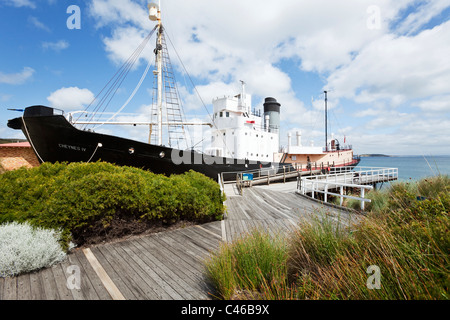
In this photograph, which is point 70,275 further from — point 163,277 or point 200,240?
point 200,240

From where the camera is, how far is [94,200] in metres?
3.71

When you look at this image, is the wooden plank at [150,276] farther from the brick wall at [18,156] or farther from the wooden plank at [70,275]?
the brick wall at [18,156]

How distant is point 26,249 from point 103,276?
116 centimetres

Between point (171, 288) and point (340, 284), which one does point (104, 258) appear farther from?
point (340, 284)

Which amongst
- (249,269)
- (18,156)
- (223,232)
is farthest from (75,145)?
(249,269)

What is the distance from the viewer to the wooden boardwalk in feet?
8.03

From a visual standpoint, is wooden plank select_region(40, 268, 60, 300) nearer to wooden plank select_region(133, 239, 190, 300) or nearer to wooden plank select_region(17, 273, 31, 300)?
wooden plank select_region(17, 273, 31, 300)

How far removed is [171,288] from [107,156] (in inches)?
360

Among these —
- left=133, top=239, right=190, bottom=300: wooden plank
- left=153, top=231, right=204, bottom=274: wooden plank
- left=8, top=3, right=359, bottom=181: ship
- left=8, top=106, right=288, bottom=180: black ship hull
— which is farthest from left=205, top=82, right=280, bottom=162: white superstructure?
left=133, top=239, right=190, bottom=300: wooden plank

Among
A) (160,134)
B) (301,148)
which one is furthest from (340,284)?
(301,148)

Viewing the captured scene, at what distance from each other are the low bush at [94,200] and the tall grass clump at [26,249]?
0.24m

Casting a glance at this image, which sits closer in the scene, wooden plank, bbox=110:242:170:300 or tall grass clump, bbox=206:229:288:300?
tall grass clump, bbox=206:229:288:300

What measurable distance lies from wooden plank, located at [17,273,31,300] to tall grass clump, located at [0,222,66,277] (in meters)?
0.10

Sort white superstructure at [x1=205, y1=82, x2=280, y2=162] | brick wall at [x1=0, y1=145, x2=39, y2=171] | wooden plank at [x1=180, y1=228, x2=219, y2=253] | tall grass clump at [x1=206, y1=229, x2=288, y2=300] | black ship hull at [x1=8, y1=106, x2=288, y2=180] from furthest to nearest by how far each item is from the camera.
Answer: white superstructure at [x1=205, y1=82, x2=280, y2=162], brick wall at [x1=0, y1=145, x2=39, y2=171], black ship hull at [x1=8, y1=106, x2=288, y2=180], wooden plank at [x1=180, y1=228, x2=219, y2=253], tall grass clump at [x1=206, y1=229, x2=288, y2=300]
